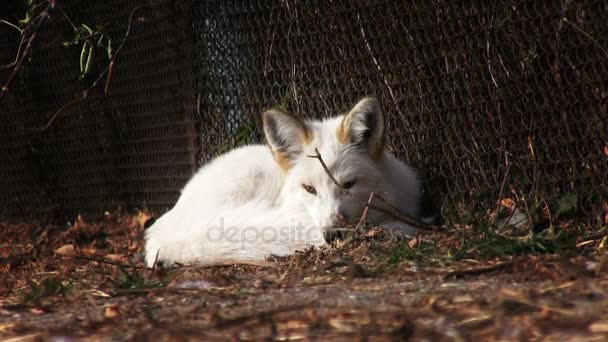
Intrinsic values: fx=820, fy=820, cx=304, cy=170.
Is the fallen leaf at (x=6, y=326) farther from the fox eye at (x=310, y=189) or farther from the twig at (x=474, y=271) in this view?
the fox eye at (x=310, y=189)

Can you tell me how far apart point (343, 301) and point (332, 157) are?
7.29 ft

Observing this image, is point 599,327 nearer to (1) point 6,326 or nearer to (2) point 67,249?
(1) point 6,326

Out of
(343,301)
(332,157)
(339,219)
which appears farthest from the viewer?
(332,157)

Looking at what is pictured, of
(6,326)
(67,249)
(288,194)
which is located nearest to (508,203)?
(288,194)

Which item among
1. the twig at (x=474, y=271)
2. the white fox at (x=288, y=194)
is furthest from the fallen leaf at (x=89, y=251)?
the twig at (x=474, y=271)

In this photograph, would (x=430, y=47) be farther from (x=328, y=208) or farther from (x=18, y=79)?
(x=18, y=79)

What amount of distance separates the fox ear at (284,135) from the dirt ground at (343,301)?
3.09 feet

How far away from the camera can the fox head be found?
476 cm

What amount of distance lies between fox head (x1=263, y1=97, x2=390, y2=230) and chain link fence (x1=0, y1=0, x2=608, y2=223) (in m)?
0.49

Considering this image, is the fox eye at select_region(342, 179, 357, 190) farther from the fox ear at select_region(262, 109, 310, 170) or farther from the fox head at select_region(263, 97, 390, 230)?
the fox ear at select_region(262, 109, 310, 170)

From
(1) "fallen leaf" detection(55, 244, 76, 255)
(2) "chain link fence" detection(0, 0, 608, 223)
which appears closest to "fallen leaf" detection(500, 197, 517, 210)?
(2) "chain link fence" detection(0, 0, 608, 223)

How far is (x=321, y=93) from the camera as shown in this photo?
5922mm

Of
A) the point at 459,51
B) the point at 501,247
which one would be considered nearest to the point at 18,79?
the point at 459,51

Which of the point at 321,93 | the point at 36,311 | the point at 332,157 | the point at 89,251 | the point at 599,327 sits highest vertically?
the point at 321,93
